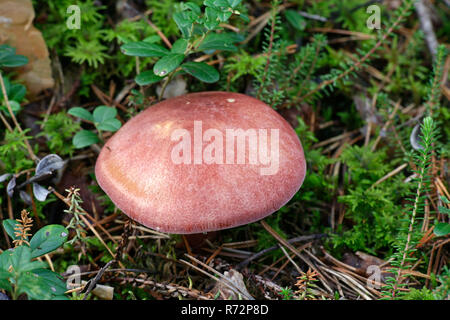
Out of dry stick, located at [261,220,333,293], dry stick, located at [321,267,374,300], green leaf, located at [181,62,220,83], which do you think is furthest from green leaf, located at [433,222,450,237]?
green leaf, located at [181,62,220,83]

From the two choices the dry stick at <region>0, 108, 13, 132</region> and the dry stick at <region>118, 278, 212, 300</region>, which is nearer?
the dry stick at <region>118, 278, 212, 300</region>

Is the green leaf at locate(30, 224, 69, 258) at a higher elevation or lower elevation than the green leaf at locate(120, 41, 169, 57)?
lower

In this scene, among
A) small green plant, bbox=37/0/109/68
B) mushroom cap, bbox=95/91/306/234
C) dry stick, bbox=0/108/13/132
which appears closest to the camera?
mushroom cap, bbox=95/91/306/234

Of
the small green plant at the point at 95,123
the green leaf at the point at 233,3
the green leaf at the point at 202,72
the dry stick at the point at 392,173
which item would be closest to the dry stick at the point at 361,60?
the dry stick at the point at 392,173

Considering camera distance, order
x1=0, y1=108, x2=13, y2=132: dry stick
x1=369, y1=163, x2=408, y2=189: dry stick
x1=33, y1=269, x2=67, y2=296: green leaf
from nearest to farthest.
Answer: x1=33, y1=269, x2=67, y2=296: green leaf < x1=0, y1=108, x2=13, y2=132: dry stick < x1=369, y1=163, x2=408, y2=189: dry stick

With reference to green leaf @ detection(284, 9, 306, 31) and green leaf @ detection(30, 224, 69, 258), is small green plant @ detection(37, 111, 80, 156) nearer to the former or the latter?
green leaf @ detection(30, 224, 69, 258)

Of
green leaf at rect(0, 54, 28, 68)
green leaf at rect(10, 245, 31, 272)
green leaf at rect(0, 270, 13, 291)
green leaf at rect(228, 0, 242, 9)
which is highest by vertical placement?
green leaf at rect(228, 0, 242, 9)

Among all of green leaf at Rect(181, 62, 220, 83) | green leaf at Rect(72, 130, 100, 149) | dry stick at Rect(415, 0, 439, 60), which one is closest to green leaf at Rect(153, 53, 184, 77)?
green leaf at Rect(181, 62, 220, 83)
